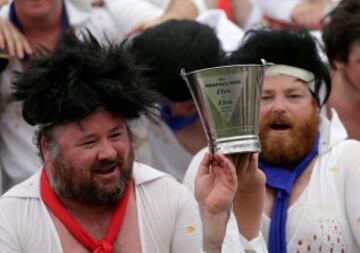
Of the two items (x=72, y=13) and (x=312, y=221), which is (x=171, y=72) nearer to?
(x=72, y=13)

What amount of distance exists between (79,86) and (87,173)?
31 centimetres

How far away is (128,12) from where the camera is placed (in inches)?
208

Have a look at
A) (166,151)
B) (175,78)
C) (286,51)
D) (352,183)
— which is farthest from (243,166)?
(166,151)

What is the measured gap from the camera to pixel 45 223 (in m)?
3.84

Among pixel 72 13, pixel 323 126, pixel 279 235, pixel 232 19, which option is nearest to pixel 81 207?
pixel 279 235

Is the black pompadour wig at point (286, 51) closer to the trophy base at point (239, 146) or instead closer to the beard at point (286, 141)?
the beard at point (286, 141)

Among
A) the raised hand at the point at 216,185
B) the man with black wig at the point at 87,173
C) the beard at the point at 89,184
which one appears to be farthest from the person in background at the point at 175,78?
the raised hand at the point at 216,185

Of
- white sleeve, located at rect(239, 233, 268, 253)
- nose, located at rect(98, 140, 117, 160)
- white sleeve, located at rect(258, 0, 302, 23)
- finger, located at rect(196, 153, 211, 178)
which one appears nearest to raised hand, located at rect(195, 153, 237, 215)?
finger, located at rect(196, 153, 211, 178)

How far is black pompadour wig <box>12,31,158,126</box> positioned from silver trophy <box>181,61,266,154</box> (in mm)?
615

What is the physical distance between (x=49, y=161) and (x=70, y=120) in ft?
0.67

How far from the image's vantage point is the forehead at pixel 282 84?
4.28 m

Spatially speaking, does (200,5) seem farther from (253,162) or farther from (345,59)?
(253,162)

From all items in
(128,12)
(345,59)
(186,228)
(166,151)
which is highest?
(128,12)

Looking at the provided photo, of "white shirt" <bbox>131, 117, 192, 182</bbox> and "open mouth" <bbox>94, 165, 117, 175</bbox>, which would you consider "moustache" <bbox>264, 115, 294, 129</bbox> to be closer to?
"open mouth" <bbox>94, 165, 117, 175</bbox>
